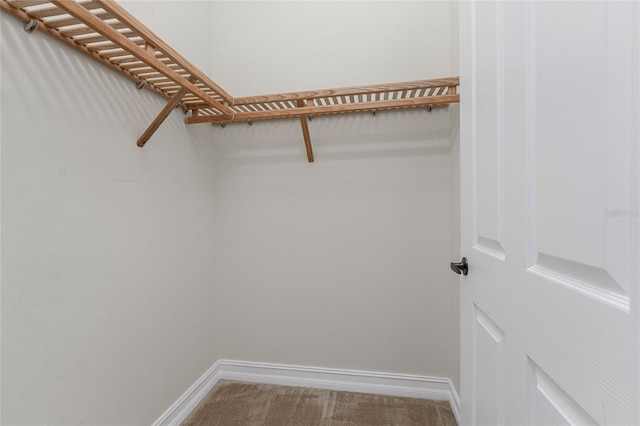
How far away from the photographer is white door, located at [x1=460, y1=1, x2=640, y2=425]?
354 mm

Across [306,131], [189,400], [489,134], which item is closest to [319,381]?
[189,400]

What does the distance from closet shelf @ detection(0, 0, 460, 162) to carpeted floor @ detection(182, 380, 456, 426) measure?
1403 millimetres

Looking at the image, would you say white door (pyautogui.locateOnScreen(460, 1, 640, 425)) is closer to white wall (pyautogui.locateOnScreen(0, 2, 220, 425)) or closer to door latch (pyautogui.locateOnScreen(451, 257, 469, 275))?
door latch (pyautogui.locateOnScreen(451, 257, 469, 275))

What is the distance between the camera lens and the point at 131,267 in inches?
46.6

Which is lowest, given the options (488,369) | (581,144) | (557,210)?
(488,369)

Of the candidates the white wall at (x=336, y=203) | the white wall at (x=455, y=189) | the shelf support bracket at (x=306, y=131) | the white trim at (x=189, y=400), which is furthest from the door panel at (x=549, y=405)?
the white trim at (x=189, y=400)

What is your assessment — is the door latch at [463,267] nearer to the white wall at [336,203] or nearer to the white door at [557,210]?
the white door at [557,210]

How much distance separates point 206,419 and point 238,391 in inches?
9.4

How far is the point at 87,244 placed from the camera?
3.28ft

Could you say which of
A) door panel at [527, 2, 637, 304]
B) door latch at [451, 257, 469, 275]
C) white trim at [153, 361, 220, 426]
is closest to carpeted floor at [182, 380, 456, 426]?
white trim at [153, 361, 220, 426]

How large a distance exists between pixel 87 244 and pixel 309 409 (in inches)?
52.5

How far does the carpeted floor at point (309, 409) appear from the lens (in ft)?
4.69

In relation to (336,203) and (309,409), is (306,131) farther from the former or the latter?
(309,409)

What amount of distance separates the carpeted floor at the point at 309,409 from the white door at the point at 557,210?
0.83 metres
